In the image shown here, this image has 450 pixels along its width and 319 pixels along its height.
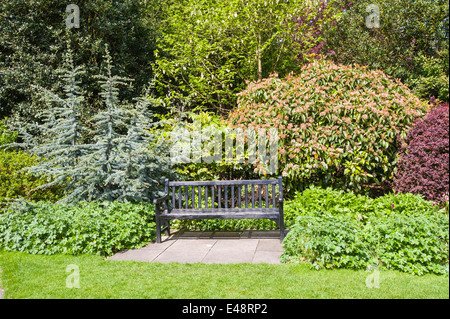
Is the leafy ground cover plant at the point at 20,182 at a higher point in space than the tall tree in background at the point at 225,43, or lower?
lower

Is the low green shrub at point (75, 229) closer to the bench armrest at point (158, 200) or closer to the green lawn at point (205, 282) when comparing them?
the bench armrest at point (158, 200)

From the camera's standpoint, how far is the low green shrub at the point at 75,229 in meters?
5.12

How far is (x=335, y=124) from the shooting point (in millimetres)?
6422

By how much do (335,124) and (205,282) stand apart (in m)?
3.76

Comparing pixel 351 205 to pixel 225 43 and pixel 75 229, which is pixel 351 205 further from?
A: pixel 225 43

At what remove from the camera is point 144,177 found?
248 inches

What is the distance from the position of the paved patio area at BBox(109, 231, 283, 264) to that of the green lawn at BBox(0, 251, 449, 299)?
1.02 feet

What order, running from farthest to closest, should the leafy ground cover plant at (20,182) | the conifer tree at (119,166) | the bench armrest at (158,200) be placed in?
the leafy ground cover plant at (20,182)
the conifer tree at (119,166)
the bench armrest at (158,200)

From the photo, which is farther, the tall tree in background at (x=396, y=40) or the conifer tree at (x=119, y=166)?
the tall tree in background at (x=396, y=40)

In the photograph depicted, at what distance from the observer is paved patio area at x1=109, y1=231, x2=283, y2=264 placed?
487 centimetres

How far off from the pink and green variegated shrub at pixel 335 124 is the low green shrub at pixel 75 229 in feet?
8.24

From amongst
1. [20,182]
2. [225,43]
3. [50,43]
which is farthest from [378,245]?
[50,43]

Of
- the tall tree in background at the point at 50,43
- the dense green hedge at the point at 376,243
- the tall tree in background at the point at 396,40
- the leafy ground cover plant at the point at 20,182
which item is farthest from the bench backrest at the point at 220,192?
the tall tree in background at the point at 396,40
